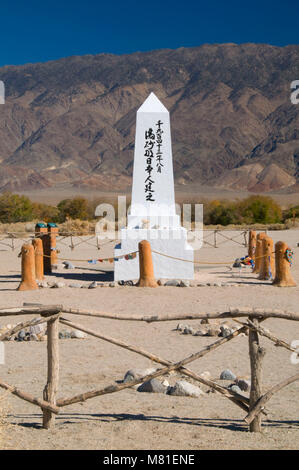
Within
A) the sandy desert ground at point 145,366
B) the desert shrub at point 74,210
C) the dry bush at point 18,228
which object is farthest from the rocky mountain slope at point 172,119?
the sandy desert ground at point 145,366

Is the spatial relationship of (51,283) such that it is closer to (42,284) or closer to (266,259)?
(42,284)

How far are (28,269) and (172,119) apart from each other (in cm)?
12755

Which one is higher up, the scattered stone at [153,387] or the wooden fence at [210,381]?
the wooden fence at [210,381]

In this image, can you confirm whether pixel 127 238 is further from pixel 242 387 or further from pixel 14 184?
pixel 14 184

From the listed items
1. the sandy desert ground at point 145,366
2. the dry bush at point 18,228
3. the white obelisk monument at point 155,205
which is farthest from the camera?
the dry bush at point 18,228

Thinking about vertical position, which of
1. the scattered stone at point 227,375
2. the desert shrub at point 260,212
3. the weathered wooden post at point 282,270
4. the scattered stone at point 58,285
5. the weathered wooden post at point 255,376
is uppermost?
the desert shrub at point 260,212

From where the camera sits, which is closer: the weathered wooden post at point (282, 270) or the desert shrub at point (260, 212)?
the weathered wooden post at point (282, 270)

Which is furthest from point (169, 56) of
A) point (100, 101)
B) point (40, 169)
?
point (40, 169)

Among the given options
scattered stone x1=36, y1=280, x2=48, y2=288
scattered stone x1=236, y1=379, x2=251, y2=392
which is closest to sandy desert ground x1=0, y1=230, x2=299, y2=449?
scattered stone x1=236, y1=379, x2=251, y2=392

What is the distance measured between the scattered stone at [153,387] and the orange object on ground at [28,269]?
7.27 meters

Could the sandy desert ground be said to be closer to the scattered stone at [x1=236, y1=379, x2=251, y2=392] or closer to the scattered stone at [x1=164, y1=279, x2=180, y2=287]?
the scattered stone at [x1=236, y1=379, x2=251, y2=392]

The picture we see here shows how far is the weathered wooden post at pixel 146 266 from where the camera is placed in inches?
505

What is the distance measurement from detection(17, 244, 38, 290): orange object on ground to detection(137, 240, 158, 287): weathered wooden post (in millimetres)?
2317

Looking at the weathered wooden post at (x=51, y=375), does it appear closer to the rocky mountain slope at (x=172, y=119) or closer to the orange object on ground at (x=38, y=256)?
the orange object on ground at (x=38, y=256)
